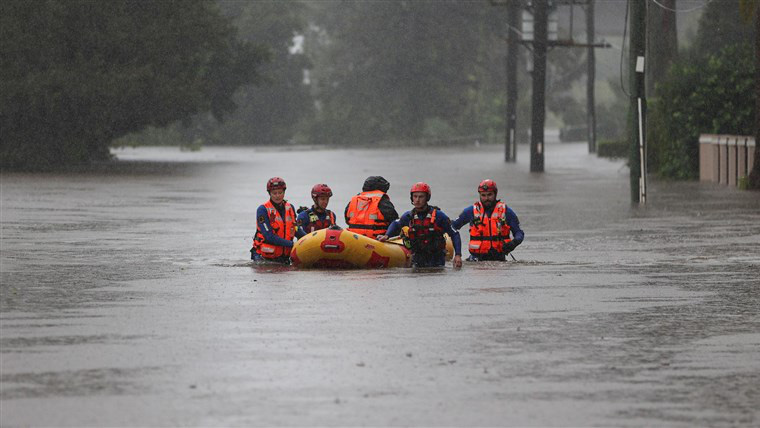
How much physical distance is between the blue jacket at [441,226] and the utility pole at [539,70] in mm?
35061

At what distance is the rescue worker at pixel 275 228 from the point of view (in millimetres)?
19906

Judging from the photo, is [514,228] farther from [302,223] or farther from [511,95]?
[511,95]

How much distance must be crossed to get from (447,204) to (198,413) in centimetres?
2401

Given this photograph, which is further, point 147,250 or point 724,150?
point 724,150

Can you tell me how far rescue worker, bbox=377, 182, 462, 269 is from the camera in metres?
19.4

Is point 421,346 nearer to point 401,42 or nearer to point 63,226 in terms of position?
point 63,226

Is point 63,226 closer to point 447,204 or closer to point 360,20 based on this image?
point 447,204

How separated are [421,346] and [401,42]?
3649 inches

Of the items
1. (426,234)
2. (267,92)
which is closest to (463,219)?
(426,234)

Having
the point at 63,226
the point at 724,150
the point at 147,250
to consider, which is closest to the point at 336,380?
the point at 147,250

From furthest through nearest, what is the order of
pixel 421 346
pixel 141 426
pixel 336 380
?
pixel 421 346, pixel 336 380, pixel 141 426

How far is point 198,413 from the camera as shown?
988cm

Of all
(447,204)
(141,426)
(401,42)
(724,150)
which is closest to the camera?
(141,426)

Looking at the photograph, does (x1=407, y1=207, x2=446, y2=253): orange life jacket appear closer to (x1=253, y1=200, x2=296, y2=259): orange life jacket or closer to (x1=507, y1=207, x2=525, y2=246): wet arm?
(x1=507, y1=207, x2=525, y2=246): wet arm
